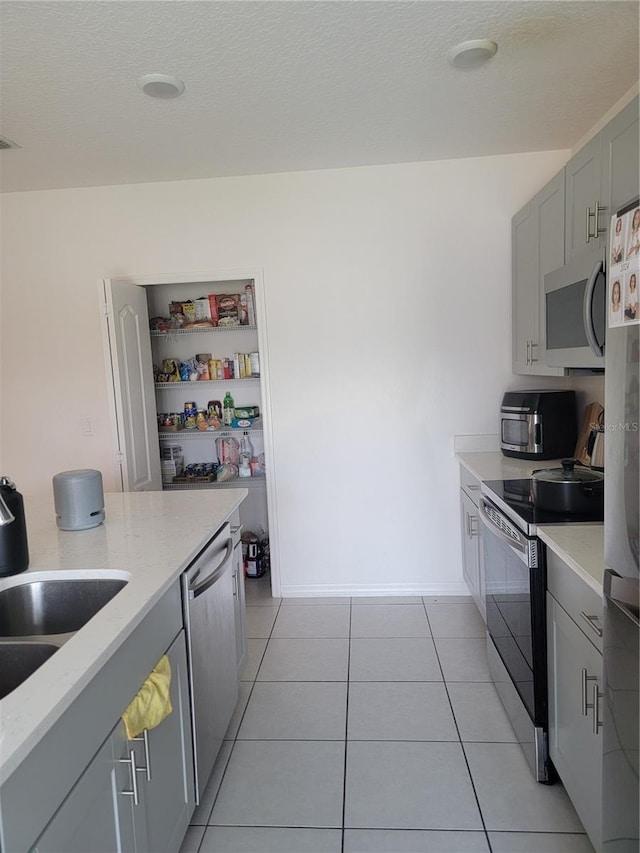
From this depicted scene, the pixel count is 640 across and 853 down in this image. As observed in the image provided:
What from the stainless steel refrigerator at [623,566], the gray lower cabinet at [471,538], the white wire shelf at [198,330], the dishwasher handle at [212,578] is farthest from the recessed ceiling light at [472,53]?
the dishwasher handle at [212,578]

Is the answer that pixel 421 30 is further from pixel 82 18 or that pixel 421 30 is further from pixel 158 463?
pixel 158 463

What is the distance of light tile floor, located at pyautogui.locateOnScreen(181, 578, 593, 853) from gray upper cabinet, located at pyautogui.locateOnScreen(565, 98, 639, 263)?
1.91m

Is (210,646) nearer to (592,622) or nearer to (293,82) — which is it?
(592,622)

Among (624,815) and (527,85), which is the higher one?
(527,85)

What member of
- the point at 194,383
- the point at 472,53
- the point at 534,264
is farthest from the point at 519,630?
the point at 194,383

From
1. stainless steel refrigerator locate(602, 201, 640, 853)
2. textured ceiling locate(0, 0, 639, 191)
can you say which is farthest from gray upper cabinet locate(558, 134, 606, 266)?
stainless steel refrigerator locate(602, 201, 640, 853)

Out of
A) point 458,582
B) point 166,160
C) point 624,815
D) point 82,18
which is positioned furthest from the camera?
point 458,582

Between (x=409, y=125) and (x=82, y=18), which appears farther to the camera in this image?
(x=409, y=125)

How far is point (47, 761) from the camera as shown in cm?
95

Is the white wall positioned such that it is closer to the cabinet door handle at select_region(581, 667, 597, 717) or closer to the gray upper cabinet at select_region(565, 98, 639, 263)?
the gray upper cabinet at select_region(565, 98, 639, 263)

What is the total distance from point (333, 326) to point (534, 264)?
118 centimetres

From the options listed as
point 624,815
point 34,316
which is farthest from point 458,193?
point 624,815

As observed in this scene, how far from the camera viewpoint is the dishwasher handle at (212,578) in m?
1.72

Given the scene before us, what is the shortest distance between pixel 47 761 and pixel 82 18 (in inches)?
83.1
